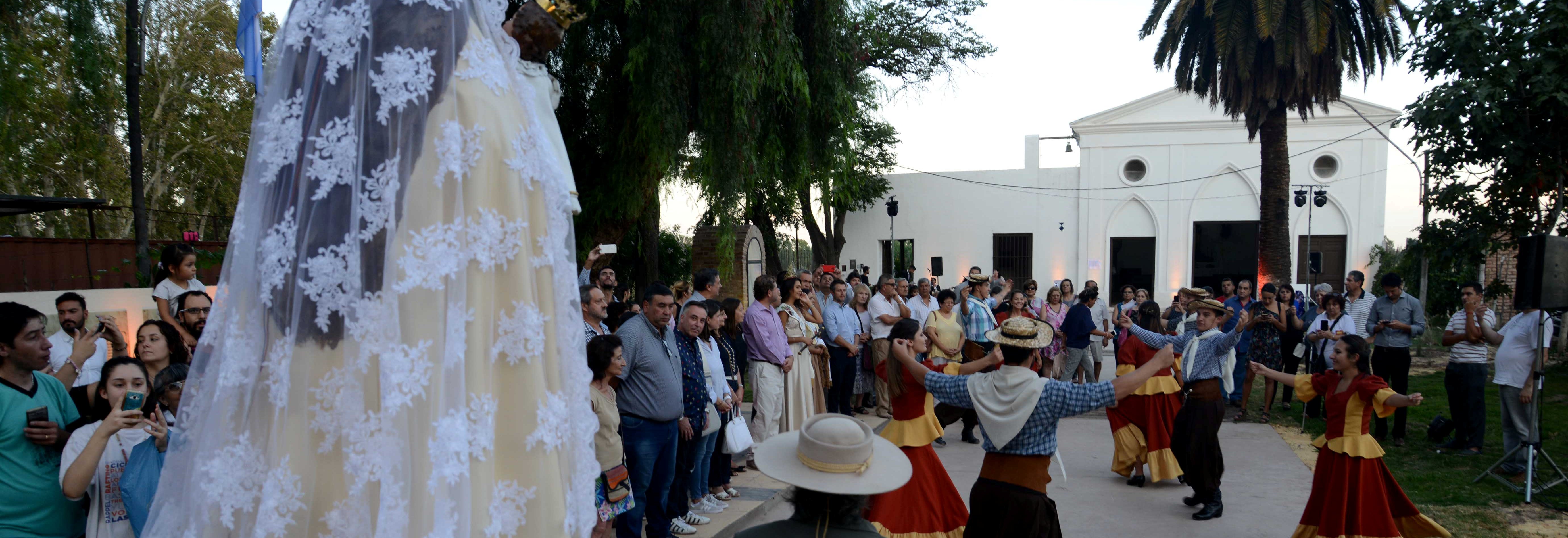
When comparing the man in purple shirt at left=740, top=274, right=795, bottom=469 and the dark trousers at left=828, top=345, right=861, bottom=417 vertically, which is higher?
the man in purple shirt at left=740, top=274, right=795, bottom=469

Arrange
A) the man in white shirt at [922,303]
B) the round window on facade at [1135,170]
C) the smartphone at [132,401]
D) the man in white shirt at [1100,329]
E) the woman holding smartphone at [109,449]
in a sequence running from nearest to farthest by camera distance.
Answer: the woman holding smartphone at [109,449], the smartphone at [132,401], the man in white shirt at [922,303], the man in white shirt at [1100,329], the round window on facade at [1135,170]

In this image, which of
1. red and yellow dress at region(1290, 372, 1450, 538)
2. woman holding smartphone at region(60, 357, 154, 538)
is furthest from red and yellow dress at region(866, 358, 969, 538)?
woman holding smartphone at region(60, 357, 154, 538)

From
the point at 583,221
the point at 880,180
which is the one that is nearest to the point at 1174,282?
the point at 880,180

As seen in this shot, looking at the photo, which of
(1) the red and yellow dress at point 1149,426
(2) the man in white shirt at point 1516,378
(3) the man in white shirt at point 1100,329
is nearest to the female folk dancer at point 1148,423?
(1) the red and yellow dress at point 1149,426

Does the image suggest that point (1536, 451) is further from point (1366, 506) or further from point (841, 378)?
point (841, 378)

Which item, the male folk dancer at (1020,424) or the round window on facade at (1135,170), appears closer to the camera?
the male folk dancer at (1020,424)

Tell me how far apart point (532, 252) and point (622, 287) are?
7977 millimetres

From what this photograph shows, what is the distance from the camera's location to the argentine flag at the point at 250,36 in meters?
6.51

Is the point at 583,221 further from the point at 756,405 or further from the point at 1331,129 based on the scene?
the point at 1331,129

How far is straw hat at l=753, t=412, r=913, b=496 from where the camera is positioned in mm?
2439

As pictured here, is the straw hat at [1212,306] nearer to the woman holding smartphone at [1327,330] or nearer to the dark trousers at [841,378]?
the woman holding smartphone at [1327,330]

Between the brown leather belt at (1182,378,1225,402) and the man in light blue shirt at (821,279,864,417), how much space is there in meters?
4.23

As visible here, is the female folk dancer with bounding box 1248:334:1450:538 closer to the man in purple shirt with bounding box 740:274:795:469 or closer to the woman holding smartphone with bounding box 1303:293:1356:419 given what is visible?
the man in purple shirt with bounding box 740:274:795:469

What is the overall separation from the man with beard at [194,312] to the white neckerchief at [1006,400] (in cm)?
435
